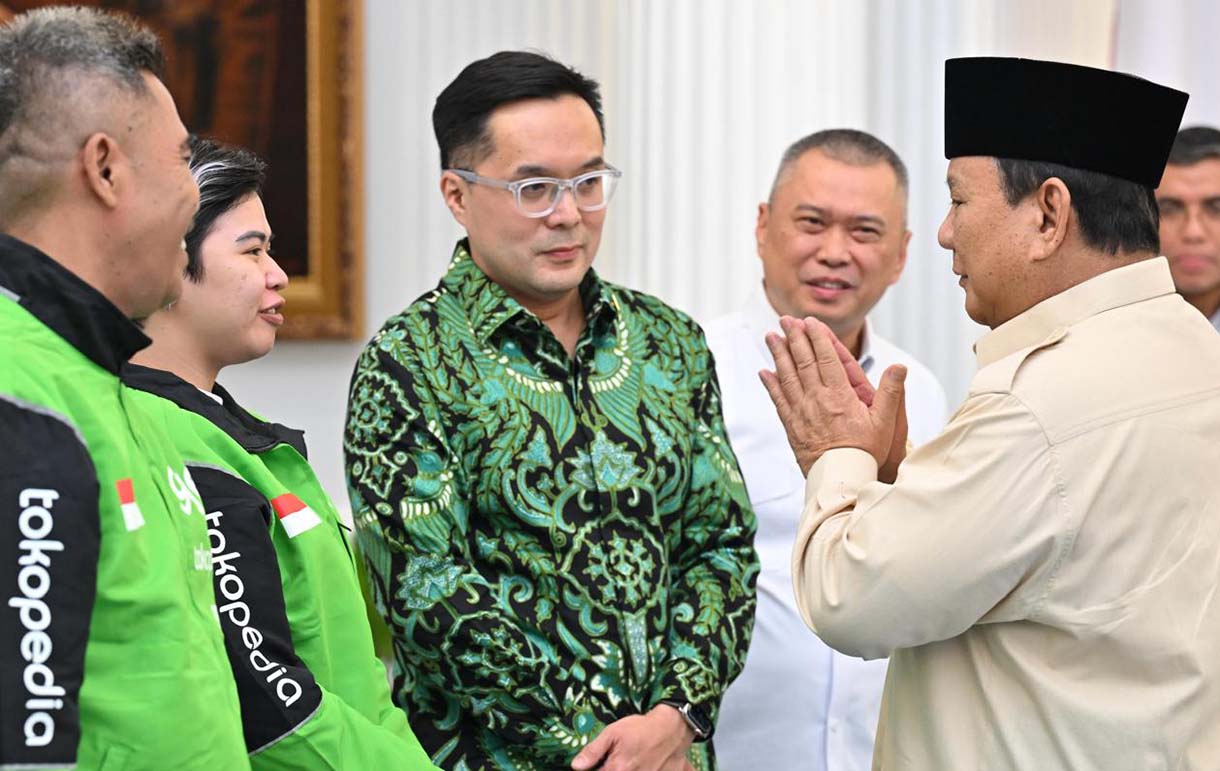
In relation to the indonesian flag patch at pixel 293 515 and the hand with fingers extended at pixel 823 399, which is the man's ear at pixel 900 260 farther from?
the indonesian flag patch at pixel 293 515

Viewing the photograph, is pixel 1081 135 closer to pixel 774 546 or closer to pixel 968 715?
pixel 968 715

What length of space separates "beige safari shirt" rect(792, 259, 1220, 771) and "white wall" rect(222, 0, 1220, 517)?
2.44 metres

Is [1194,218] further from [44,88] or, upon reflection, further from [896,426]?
[44,88]

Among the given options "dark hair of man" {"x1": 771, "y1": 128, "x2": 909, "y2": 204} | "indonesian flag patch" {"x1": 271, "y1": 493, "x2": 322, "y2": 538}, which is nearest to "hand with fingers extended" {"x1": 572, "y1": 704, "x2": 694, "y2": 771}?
"indonesian flag patch" {"x1": 271, "y1": 493, "x2": 322, "y2": 538}

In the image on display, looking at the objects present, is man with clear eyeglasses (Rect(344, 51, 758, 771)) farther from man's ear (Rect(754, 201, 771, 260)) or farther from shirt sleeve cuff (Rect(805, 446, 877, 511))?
man's ear (Rect(754, 201, 771, 260))

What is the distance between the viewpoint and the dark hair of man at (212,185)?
2.17 metres

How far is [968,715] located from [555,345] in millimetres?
858

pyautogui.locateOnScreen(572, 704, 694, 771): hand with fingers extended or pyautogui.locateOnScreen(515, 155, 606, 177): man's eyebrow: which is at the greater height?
pyautogui.locateOnScreen(515, 155, 606, 177): man's eyebrow

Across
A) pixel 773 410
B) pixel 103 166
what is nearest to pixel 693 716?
pixel 773 410

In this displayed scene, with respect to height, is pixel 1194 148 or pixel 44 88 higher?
pixel 44 88

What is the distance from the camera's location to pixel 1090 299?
200 centimetres

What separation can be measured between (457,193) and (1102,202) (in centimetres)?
104

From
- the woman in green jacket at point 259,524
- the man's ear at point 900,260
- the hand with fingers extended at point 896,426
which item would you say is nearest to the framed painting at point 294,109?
the man's ear at point 900,260

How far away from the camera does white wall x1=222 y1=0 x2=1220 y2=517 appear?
14.4 ft
